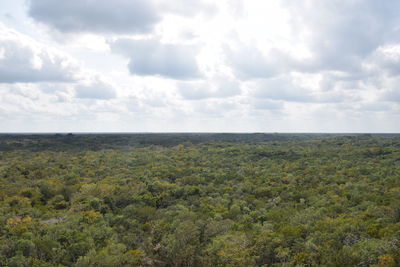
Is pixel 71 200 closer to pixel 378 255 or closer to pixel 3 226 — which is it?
pixel 3 226

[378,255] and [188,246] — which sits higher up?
[378,255]

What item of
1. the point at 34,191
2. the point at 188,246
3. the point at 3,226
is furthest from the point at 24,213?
the point at 188,246

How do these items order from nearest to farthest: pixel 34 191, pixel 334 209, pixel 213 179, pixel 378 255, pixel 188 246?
pixel 378 255 → pixel 188 246 → pixel 334 209 → pixel 34 191 → pixel 213 179

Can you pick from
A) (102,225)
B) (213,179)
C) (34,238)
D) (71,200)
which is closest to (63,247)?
(34,238)

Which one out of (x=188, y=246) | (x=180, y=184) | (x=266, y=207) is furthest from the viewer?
(x=180, y=184)

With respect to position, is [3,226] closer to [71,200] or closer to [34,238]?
[34,238]

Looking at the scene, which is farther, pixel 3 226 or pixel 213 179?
pixel 213 179
